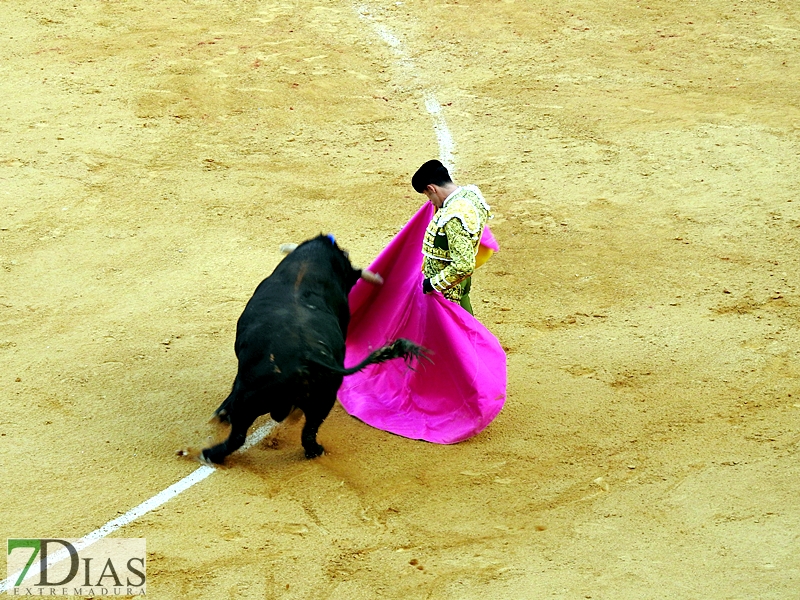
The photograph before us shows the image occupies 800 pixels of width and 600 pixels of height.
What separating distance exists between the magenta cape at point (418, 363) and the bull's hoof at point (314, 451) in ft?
1.47

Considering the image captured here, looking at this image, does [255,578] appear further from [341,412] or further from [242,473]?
[341,412]

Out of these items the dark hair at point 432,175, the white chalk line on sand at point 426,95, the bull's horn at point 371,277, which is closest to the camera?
the dark hair at point 432,175

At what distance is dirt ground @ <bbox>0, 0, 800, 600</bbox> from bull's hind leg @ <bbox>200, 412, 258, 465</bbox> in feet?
0.37

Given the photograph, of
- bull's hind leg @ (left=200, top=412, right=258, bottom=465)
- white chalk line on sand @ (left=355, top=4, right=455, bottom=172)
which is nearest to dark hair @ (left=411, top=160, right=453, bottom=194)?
bull's hind leg @ (left=200, top=412, right=258, bottom=465)

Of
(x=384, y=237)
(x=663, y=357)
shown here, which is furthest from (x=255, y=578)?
(x=384, y=237)

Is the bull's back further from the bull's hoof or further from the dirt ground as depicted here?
the dirt ground

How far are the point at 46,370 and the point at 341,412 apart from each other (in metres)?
1.79

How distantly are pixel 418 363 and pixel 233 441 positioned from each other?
115cm

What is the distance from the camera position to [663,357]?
19.9 feet

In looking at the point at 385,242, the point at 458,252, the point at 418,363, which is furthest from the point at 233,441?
the point at 385,242

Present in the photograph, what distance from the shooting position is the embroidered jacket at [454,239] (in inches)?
200

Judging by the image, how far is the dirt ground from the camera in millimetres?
4539

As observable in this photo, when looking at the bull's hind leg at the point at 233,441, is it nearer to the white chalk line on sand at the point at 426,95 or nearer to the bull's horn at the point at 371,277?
the bull's horn at the point at 371,277

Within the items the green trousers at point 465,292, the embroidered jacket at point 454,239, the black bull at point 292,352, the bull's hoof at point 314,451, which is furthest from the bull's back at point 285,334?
the green trousers at point 465,292
